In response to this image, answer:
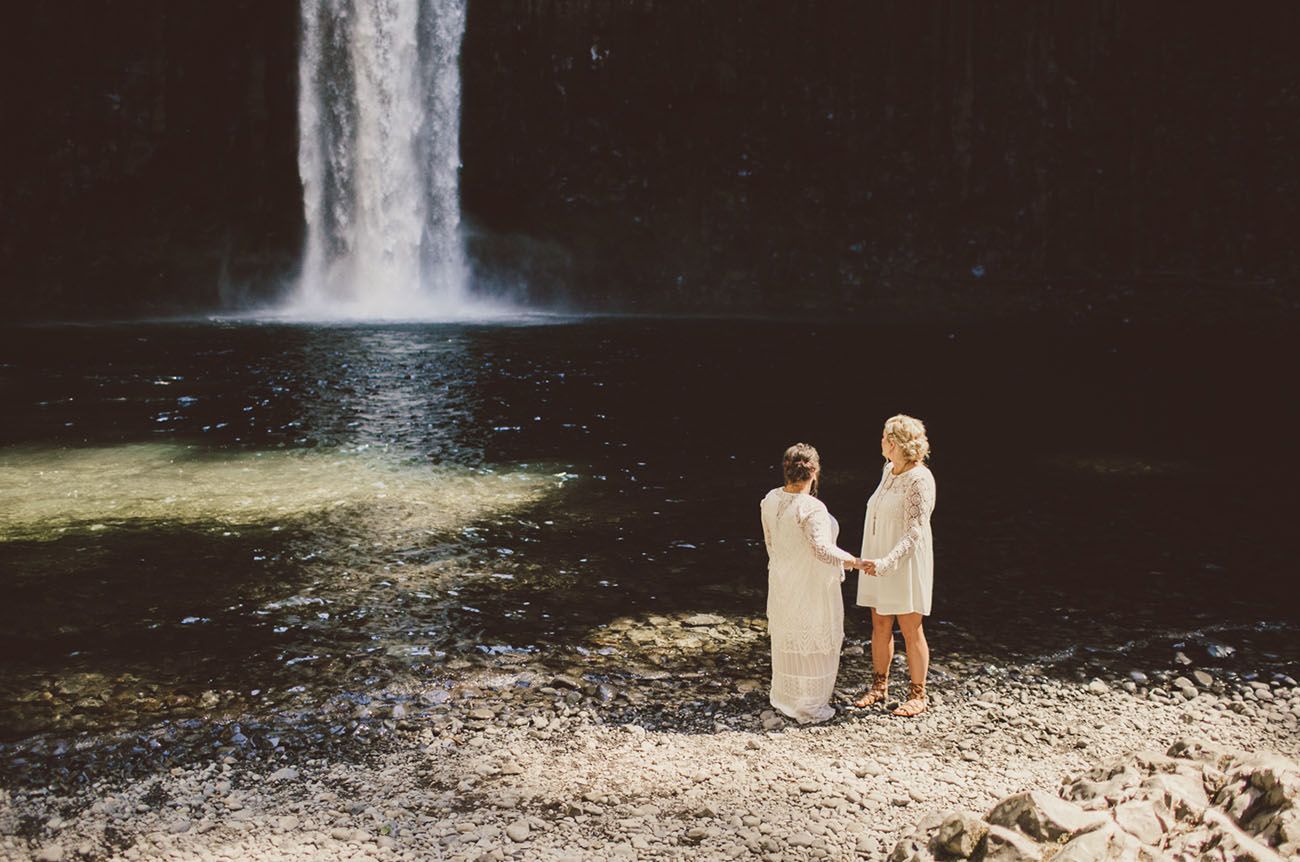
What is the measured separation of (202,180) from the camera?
33.8m

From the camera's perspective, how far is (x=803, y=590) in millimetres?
5680

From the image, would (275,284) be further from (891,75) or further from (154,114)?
(891,75)

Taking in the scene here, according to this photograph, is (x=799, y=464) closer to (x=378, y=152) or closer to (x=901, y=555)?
(x=901, y=555)

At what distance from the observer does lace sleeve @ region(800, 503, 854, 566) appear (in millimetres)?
5484

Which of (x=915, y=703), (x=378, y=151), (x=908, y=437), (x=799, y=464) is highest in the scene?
(x=378, y=151)

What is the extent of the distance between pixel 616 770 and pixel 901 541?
6.16 feet

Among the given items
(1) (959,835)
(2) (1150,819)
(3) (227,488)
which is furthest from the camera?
(3) (227,488)

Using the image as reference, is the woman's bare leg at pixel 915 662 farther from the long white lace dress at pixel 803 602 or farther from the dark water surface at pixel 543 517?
the dark water surface at pixel 543 517

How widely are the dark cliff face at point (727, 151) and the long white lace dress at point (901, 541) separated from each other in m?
29.4

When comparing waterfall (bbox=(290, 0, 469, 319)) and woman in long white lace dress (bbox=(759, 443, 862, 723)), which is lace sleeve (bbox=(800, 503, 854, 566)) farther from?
waterfall (bbox=(290, 0, 469, 319))

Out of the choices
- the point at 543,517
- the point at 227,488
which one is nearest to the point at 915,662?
the point at 543,517

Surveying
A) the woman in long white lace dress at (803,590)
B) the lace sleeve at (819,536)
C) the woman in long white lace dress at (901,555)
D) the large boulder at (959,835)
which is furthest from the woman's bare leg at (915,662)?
the large boulder at (959,835)

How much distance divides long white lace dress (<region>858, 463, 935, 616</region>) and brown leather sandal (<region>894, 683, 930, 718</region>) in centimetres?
47

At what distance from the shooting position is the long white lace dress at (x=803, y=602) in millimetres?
5531
